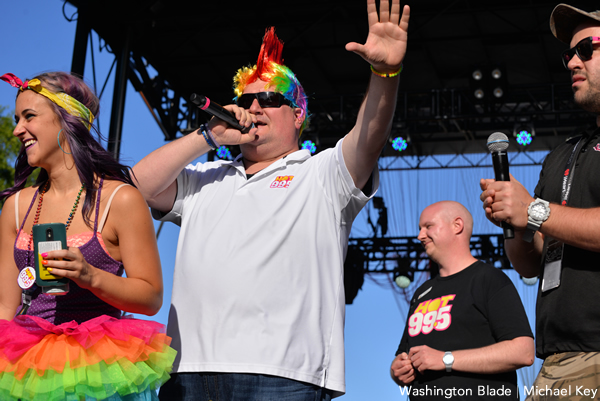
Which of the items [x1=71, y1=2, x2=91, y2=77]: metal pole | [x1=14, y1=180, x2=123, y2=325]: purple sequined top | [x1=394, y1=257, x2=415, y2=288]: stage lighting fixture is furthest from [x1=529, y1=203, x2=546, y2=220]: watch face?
[x1=394, y1=257, x2=415, y2=288]: stage lighting fixture

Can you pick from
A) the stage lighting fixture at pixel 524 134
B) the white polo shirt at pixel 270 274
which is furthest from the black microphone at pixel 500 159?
the stage lighting fixture at pixel 524 134

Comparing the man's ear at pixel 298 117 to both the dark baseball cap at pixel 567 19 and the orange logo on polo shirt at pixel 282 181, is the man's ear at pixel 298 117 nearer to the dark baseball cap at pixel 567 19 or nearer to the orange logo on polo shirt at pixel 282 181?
the orange logo on polo shirt at pixel 282 181

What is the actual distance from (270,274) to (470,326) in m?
1.01

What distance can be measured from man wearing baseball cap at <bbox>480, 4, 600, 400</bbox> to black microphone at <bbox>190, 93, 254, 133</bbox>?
968mm

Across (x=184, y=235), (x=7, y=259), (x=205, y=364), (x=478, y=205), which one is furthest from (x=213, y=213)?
(x=478, y=205)

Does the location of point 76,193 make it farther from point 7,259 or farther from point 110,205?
point 7,259

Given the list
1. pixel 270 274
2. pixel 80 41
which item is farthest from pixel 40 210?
pixel 80 41

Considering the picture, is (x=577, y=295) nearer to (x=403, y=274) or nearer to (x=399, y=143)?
(x=399, y=143)

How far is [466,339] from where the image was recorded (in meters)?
2.66

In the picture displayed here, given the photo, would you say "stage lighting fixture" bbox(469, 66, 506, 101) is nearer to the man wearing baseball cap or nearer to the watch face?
the man wearing baseball cap

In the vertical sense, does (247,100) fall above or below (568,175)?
above

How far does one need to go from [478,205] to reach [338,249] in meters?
13.3

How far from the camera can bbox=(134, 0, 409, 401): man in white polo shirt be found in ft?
6.74

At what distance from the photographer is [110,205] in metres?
2.16
